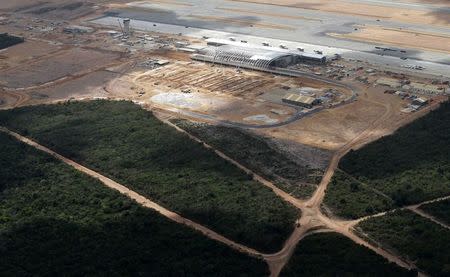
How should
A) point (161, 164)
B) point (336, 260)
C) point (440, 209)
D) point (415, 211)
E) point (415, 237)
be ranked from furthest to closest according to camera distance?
point (161, 164)
point (415, 211)
point (440, 209)
point (415, 237)
point (336, 260)

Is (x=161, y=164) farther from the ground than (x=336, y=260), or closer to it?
farther from the ground

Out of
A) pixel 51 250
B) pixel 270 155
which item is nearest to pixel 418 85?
pixel 270 155

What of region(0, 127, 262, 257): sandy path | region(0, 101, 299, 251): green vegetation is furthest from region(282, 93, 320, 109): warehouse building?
region(0, 127, 262, 257): sandy path

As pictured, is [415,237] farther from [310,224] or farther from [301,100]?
[301,100]

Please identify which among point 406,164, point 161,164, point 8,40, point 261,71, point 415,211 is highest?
point 8,40

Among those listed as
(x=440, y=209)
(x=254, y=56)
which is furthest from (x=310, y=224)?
(x=254, y=56)

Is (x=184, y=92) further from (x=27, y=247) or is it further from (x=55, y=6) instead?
(x=55, y=6)

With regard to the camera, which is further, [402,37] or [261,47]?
[402,37]

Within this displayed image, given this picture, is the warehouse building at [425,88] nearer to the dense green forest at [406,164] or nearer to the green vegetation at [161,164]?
the dense green forest at [406,164]
